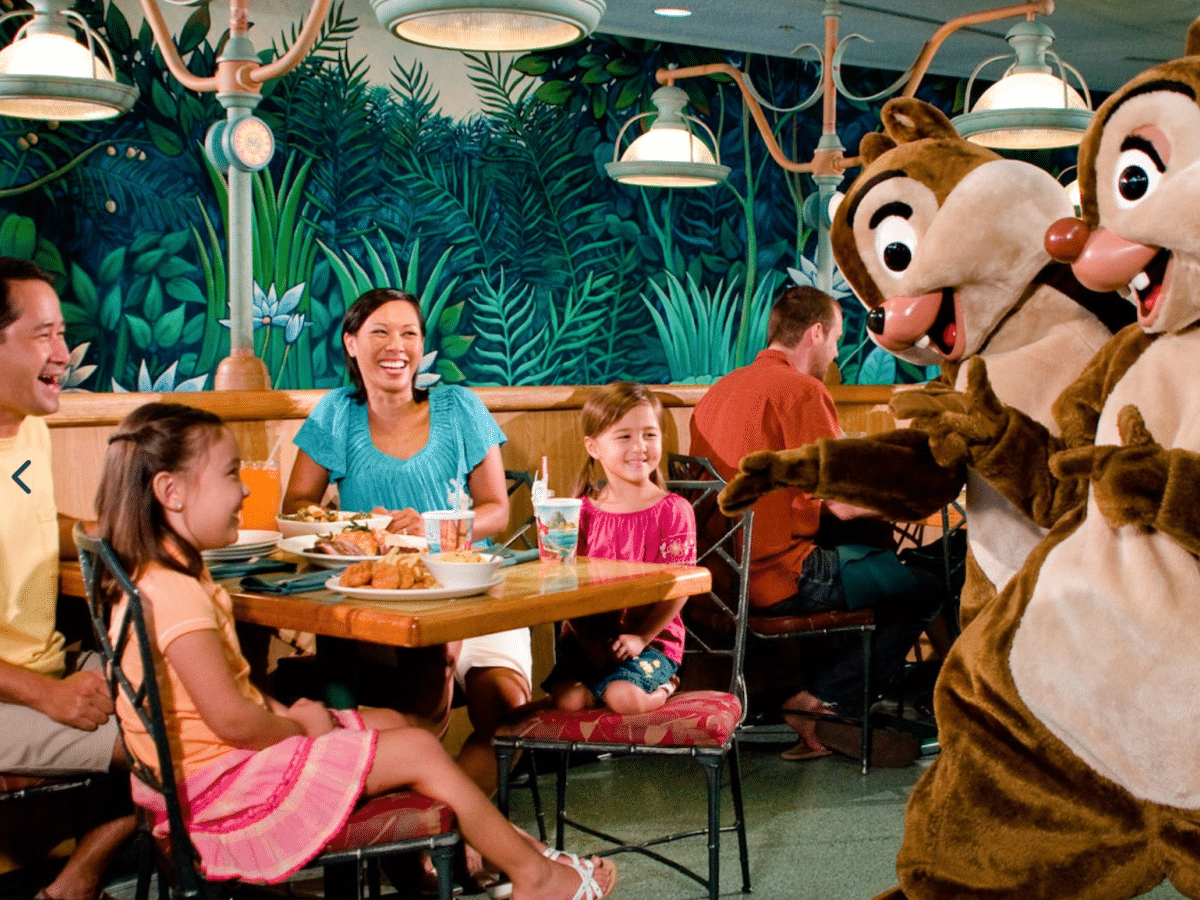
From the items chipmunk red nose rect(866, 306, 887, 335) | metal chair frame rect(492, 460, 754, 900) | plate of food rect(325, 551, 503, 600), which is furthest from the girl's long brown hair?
chipmunk red nose rect(866, 306, 887, 335)

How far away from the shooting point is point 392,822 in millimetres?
1954

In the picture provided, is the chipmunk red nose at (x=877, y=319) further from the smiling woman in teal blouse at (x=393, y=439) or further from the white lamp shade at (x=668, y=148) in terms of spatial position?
the white lamp shade at (x=668, y=148)

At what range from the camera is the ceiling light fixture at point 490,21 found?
7.58 feet

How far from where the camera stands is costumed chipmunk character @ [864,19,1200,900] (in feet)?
4.55

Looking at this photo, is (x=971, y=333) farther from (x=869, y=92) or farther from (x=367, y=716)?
(x=869, y=92)

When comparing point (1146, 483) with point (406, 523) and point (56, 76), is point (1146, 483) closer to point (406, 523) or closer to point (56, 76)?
point (406, 523)

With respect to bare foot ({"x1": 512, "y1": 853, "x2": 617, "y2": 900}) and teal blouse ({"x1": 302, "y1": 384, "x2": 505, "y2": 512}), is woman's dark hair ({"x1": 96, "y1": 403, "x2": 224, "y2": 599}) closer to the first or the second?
bare foot ({"x1": 512, "y1": 853, "x2": 617, "y2": 900})

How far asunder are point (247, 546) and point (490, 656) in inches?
25.4

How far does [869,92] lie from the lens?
7.35 metres

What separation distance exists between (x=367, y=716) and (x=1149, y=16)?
5.46 metres

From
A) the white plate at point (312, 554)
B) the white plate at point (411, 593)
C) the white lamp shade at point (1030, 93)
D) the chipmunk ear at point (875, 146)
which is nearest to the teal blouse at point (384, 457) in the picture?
the white plate at point (312, 554)

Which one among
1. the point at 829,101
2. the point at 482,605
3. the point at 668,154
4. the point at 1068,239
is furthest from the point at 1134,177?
the point at 829,101

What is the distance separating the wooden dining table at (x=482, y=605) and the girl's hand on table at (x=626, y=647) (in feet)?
0.85

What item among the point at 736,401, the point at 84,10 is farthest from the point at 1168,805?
the point at 84,10
